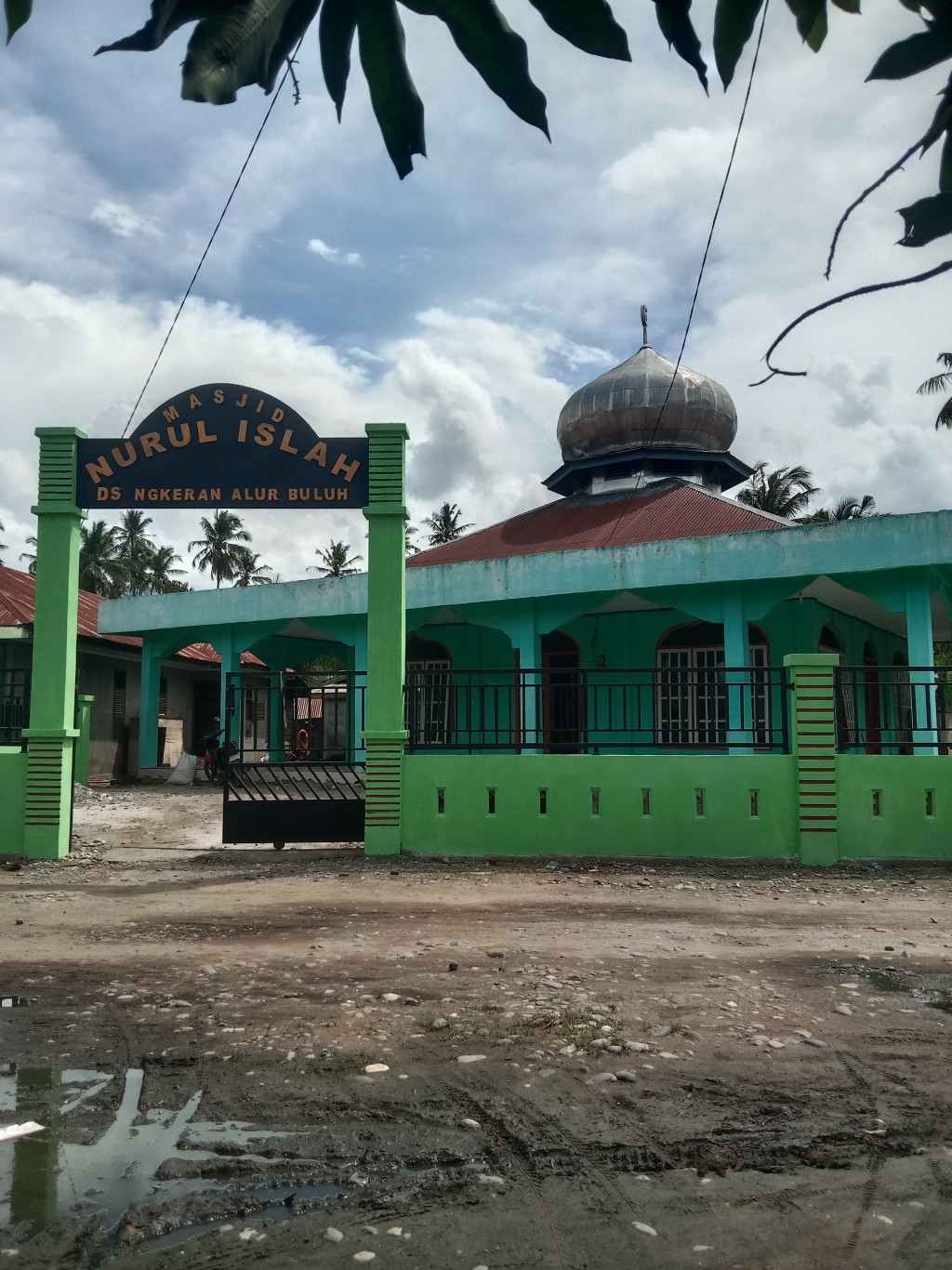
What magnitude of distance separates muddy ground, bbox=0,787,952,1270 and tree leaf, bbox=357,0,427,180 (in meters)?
2.52

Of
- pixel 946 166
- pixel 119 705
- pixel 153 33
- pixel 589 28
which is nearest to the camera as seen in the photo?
pixel 153 33

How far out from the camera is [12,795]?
920cm

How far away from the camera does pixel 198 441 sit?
950 cm

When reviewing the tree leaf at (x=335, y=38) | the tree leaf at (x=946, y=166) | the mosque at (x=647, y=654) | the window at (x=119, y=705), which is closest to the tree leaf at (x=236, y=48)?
the tree leaf at (x=335, y=38)

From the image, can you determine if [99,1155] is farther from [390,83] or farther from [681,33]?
[681,33]

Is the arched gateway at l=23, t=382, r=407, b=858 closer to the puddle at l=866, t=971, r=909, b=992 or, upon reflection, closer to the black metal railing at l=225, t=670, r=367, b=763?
the black metal railing at l=225, t=670, r=367, b=763

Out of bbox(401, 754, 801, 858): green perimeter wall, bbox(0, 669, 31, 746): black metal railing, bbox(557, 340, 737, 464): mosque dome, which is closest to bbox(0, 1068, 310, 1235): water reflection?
bbox(401, 754, 801, 858): green perimeter wall

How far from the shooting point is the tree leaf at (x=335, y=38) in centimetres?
169

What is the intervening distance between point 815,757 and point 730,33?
7848mm

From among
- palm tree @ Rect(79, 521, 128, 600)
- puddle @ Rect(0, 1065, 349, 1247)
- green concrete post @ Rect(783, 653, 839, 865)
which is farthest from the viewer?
palm tree @ Rect(79, 521, 128, 600)

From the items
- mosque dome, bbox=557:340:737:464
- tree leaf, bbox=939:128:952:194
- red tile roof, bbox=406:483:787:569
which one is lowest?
tree leaf, bbox=939:128:952:194

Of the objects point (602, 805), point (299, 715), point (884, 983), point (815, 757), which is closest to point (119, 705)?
point (299, 715)

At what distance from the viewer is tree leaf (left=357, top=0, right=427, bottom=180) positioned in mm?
1668

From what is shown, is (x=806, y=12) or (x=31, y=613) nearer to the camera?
(x=806, y=12)
